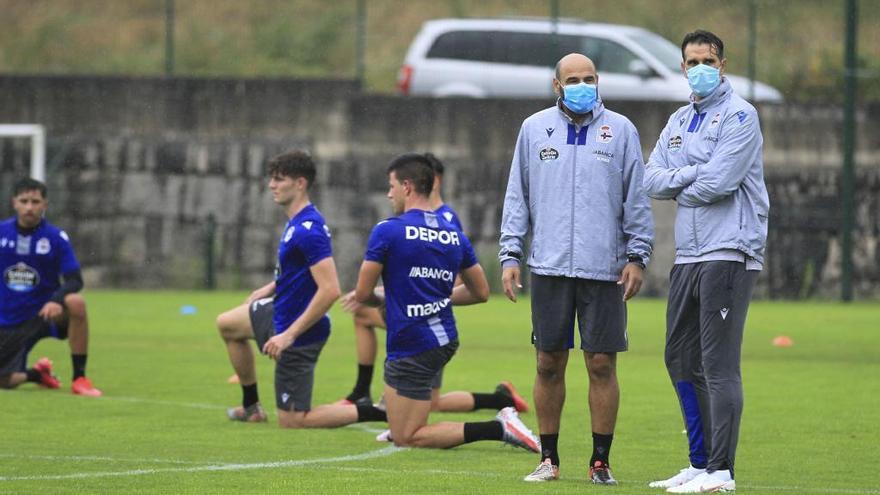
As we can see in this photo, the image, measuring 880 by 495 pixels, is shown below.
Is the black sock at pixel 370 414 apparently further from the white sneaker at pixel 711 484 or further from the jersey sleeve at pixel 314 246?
the white sneaker at pixel 711 484

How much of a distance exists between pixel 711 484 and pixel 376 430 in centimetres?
345

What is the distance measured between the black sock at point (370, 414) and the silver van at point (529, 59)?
578 inches

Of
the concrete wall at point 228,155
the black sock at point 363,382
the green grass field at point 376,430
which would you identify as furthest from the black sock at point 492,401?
the concrete wall at point 228,155

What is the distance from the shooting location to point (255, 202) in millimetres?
24844

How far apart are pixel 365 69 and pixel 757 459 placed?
1832 cm

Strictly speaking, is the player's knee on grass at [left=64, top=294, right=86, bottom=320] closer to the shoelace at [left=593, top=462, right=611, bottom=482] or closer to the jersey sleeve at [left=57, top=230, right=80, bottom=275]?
the jersey sleeve at [left=57, top=230, right=80, bottom=275]

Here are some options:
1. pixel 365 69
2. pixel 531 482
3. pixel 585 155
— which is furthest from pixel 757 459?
pixel 365 69

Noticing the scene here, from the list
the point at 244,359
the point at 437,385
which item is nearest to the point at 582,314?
the point at 437,385

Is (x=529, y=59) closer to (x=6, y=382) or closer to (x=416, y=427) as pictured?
(x=6, y=382)

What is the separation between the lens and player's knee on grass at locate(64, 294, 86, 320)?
12414 millimetres

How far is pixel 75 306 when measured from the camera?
12414 mm

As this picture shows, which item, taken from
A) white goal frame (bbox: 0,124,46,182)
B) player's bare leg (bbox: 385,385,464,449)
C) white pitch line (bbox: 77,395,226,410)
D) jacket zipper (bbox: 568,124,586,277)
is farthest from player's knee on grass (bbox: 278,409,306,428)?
white goal frame (bbox: 0,124,46,182)

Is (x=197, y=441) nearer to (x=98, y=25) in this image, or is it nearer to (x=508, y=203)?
(x=508, y=203)

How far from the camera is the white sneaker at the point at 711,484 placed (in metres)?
7.40
